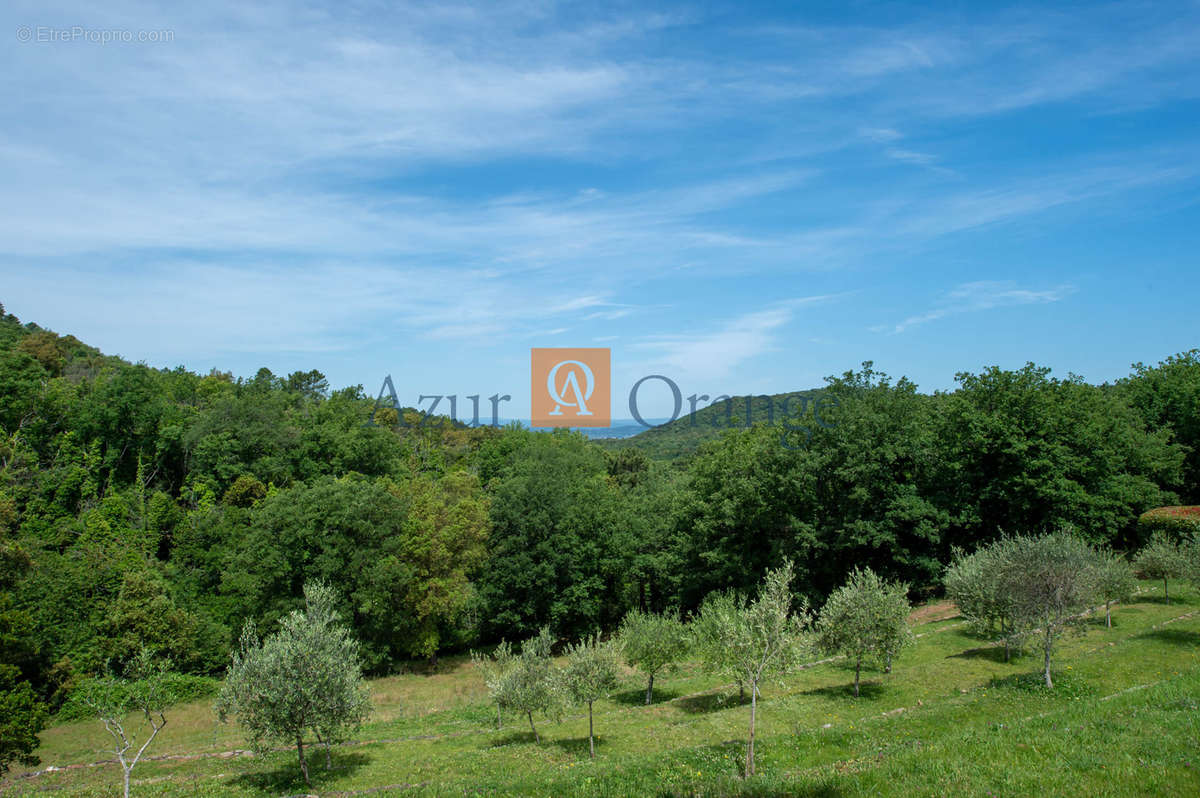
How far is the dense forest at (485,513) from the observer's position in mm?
37594

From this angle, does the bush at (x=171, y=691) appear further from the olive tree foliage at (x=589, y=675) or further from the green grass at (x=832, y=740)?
the olive tree foliage at (x=589, y=675)

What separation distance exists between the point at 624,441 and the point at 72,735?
160476mm

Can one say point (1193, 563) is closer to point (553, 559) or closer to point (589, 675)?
point (589, 675)

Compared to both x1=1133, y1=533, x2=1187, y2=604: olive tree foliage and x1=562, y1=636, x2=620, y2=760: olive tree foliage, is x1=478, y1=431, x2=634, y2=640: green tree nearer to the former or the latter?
x1=562, y1=636, x2=620, y2=760: olive tree foliage

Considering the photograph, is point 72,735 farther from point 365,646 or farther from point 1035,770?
point 1035,770

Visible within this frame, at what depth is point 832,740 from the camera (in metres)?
16.3

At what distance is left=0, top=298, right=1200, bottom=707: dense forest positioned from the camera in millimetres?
37594

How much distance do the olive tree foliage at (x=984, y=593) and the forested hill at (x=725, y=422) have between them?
47.9ft

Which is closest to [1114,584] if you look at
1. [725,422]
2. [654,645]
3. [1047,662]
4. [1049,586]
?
[1049,586]

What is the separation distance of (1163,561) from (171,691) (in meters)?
51.5

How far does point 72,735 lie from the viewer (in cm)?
3200

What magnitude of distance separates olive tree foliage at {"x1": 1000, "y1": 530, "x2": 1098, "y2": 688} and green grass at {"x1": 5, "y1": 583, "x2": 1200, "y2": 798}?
156 centimetres

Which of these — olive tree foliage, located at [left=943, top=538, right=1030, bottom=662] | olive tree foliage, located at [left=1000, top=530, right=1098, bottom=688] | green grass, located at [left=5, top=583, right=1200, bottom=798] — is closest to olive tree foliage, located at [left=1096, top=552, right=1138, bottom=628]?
green grass, located at [left=5, top=583, right=1200, bottom=798]

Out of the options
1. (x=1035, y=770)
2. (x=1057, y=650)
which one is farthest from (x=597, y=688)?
(x=1057, y=650)
